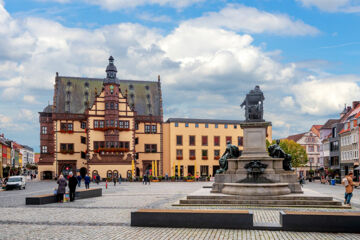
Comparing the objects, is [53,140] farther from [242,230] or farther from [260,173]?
[242,230]

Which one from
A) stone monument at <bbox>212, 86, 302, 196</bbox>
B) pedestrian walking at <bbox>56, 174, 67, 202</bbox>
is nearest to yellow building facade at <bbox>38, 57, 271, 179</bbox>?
pedestrian walking at <bbox>56, 174, 67, 202</bbox>

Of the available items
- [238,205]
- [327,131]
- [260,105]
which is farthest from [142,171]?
[238,205]

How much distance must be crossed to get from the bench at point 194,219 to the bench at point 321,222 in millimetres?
1221

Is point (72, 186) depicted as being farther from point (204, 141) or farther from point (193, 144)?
point (204, 141)

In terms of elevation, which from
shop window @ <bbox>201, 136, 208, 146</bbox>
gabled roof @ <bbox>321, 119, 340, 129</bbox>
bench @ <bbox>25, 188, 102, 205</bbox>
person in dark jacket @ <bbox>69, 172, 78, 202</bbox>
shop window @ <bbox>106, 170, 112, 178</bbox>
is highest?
gabled roof @ <bbox>321, 119, 340, 129</bbox>

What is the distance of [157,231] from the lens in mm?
14164

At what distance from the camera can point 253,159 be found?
80.6 ft

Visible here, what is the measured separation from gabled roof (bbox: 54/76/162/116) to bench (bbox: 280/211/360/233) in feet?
233

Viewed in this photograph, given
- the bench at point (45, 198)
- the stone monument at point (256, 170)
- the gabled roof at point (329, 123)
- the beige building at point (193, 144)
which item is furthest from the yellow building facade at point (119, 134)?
the stone monument at point (256, 170)

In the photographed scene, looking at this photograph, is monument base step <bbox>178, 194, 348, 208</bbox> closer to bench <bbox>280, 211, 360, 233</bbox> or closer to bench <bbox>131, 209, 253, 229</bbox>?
bench <bbox>131, 209, 253, 229</bbox>

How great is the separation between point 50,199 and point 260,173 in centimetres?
1157

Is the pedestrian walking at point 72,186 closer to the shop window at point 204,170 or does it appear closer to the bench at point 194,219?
the bench at point 194,219

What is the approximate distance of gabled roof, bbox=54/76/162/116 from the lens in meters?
85.4

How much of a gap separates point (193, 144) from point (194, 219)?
72.6m
